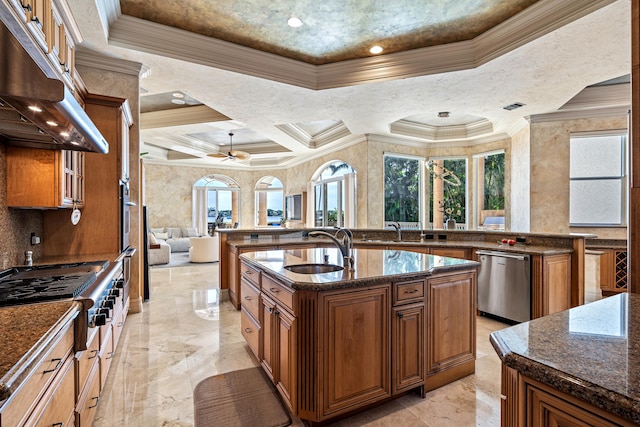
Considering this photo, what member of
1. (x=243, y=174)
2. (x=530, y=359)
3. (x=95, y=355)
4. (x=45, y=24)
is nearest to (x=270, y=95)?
(x=45, y=24)

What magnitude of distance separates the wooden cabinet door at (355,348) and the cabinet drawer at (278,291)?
0.22 m

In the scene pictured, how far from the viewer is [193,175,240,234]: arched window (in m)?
11.1

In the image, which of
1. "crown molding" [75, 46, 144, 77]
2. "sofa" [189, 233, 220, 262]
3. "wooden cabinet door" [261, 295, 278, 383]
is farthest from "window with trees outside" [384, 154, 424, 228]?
"wooden cabinet door" [261, 295, 278, 383]

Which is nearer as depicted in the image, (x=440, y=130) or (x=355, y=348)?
(x=355, y=348)

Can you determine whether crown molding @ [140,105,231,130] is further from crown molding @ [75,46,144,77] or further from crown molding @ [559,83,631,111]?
crown molding @ [559,83,631,111]

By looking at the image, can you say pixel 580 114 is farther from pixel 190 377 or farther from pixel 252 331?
pixel 190 377

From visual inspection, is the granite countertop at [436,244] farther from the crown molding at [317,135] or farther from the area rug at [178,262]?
the area rug at [178,262]

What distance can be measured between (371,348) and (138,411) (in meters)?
1.56

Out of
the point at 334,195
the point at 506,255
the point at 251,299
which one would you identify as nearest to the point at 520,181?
the point at 506,255

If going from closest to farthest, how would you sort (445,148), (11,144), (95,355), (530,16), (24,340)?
(24,340) < (95,355) < (11,144) < (530,16) < (445,148)

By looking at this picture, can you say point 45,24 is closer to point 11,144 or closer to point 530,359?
point 11,144

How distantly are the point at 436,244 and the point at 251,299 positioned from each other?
2.73 meters

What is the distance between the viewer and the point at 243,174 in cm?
1151

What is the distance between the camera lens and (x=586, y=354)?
775 mm
